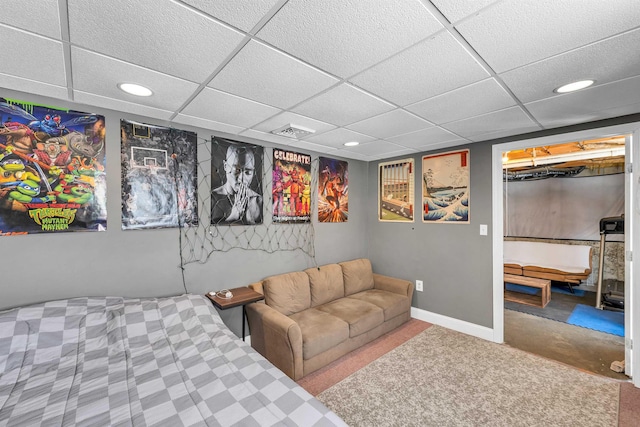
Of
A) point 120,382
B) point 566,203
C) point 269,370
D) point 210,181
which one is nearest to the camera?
point 120,382

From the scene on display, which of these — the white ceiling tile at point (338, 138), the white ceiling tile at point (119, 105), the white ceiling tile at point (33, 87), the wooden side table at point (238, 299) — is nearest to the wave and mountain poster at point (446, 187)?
the white ceiling tile at point (338, 138)

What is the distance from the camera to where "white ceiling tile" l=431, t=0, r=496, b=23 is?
1.05m

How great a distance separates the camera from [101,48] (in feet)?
4.37

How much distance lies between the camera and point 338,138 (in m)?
3.01

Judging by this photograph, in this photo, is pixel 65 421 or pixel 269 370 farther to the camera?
pixel 269 370

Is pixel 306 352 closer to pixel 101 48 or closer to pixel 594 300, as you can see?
pixel 101 48

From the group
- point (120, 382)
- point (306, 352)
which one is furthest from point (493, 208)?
point (120, 382)

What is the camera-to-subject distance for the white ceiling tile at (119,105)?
191 centimetres

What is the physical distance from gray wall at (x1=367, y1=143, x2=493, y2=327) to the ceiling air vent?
75.0 inches

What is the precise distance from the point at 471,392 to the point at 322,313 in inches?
60.1

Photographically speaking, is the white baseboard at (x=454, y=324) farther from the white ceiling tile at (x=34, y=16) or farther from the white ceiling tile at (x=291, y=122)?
the white ceiling tile at (x=34, y=16)

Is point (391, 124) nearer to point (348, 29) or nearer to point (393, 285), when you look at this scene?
point (348, 29)

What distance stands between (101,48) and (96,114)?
1071 mm

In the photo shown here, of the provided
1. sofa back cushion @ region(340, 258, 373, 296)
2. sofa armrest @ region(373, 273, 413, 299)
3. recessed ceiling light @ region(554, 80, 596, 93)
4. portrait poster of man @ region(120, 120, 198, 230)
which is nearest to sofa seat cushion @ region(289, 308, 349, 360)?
sofa back cushion @ region(340, 258, 373, 296)
